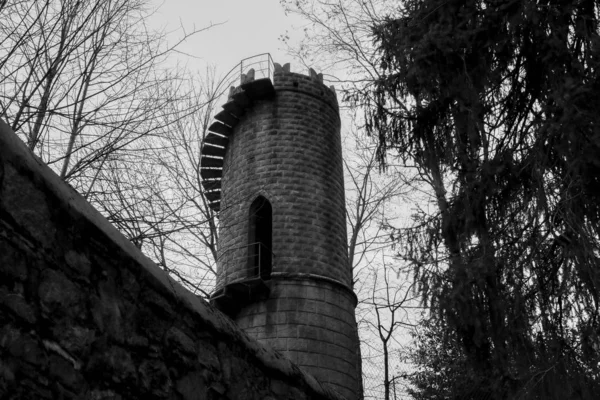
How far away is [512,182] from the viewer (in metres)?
4.98

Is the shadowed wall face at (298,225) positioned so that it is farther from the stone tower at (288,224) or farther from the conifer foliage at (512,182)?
the conifer foliage at (512,182)

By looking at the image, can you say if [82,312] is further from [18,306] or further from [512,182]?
[512,182]

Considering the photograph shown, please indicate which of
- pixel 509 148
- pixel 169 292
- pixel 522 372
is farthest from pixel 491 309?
pixel 169 292

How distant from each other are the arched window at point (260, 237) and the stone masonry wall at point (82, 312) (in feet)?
26.2

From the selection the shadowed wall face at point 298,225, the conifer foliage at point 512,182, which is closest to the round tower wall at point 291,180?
the shadowed wall face at point 298,225

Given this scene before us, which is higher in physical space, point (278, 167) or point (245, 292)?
point (278, 167)

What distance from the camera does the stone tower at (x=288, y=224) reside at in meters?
9.94

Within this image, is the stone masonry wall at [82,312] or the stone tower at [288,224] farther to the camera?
the stone tower at [288,224]

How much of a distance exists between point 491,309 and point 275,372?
2363mm

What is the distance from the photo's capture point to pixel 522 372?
4.64m

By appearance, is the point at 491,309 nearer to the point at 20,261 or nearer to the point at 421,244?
the point at 421,244

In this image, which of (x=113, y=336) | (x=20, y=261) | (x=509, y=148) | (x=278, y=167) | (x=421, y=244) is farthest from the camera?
(x=278, y=167)

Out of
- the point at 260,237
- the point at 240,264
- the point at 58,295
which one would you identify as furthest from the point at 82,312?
the point at 260,237

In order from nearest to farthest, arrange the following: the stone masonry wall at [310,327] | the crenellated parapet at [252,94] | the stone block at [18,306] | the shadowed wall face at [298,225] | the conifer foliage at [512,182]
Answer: the stone block at [18,306] < the conifer foliage at [512,182] < the stone masonry wall at [310,327] < the shadowed wall face at [298,225] < the crenellated parapet at [252,94]
